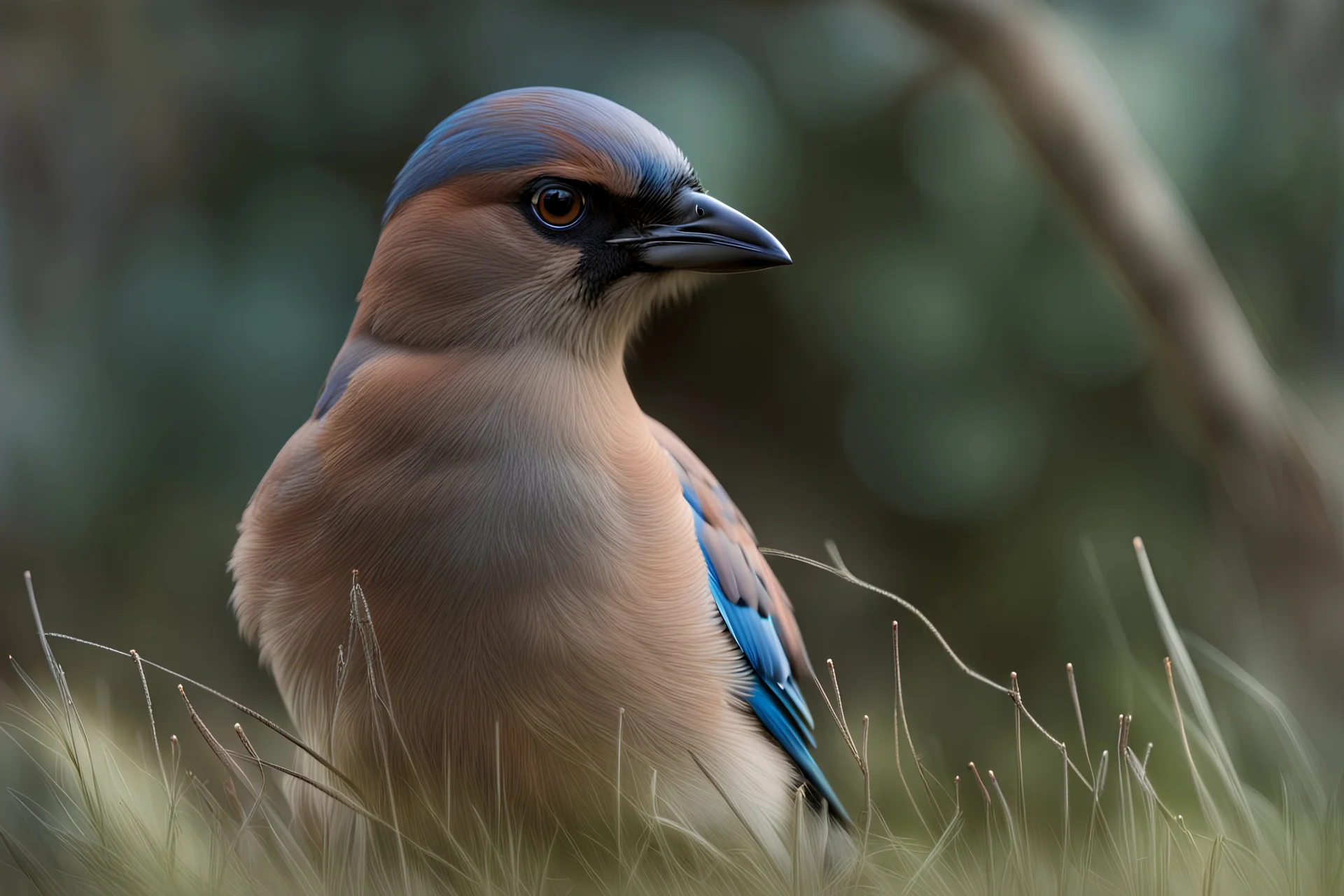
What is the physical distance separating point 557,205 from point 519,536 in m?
0.60

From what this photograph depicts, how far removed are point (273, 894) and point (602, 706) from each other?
527 mm

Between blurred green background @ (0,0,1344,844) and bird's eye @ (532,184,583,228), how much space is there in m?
1.25

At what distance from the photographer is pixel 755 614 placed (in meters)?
2.23

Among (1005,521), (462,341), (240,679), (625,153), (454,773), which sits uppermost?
(625,153)

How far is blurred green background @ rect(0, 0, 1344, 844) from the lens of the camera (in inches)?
130

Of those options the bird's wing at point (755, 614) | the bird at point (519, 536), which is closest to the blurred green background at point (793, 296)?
the bird's wing at point (755, 614)

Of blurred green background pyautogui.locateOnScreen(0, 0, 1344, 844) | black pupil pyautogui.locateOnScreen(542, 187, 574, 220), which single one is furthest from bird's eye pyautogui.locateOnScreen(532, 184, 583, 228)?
blurred green background pyautogui.locateOnScreen(0, 0, 1344, 844)

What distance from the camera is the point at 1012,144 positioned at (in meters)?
3.59

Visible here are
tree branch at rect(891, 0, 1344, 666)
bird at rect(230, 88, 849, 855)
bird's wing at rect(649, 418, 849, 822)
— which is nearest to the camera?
bird at rect(230, 88, 849, 855)

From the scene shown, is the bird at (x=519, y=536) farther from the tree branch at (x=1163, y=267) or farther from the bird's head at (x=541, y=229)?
the tree branch at (x=1163, y=267)

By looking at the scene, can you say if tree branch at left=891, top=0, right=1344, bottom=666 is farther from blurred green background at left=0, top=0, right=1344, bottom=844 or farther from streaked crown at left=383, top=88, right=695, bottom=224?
streaked crown at left=383, top=88, right=695, bottom=224

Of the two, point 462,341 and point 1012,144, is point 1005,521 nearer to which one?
point 1012,144

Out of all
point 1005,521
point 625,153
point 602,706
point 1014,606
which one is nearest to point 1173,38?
point 1005,521

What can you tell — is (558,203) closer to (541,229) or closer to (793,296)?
(541,229)
